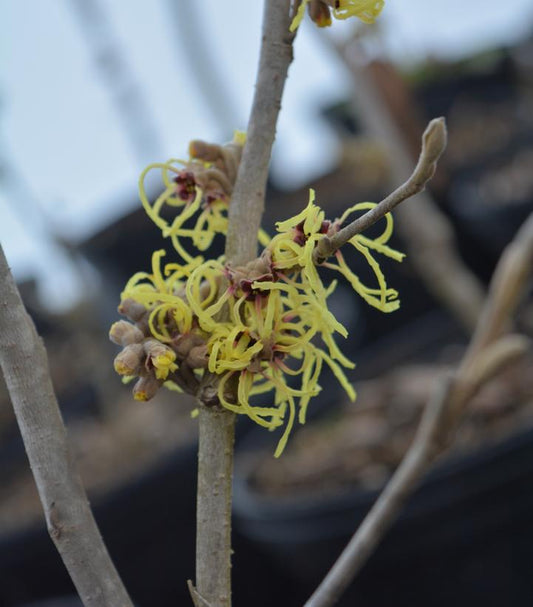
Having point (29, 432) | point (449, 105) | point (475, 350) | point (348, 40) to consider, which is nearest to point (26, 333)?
point (29, 432)

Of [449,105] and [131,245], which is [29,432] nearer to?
[131,245]

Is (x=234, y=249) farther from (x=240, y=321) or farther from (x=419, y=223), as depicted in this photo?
(x=419, y=223)

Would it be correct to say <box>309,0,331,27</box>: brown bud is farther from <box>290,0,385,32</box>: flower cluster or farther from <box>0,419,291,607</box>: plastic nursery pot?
<box>0,419,291,607</box>: plastic nursery pot

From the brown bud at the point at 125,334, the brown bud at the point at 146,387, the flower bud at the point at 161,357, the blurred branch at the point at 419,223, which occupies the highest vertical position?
the brown bud at the point at 125,334

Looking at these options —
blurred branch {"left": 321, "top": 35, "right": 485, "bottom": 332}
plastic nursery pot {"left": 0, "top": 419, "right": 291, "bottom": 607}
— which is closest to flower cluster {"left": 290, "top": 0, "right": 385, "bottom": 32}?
blurred branch {"left": 321, "top": 35, "right": 485, "bottom": 332}

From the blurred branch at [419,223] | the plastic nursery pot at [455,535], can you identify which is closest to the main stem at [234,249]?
the plastic nursery pot at [455,535]

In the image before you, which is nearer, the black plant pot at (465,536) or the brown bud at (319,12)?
the brown bud at (319,12)

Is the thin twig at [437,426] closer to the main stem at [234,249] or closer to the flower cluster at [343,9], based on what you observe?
the main stem at [234,249]
